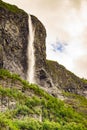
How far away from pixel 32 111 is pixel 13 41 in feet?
193

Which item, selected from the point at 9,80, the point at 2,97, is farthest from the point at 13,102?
the point at 9,80

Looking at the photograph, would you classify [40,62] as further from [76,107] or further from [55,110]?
[55,110]

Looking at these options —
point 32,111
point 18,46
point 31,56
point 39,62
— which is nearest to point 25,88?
point 32,111

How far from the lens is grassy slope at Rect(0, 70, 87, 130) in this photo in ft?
374

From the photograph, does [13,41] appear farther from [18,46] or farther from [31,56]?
[31,56]

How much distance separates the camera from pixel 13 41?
17750 centimetres

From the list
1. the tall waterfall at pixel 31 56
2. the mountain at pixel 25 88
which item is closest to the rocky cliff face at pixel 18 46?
the mountain at pixel 25 88

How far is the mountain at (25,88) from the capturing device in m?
118

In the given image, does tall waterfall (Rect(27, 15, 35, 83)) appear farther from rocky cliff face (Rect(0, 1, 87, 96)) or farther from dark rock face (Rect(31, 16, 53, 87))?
dark rock face (Rect(31, 16, 53, 87))

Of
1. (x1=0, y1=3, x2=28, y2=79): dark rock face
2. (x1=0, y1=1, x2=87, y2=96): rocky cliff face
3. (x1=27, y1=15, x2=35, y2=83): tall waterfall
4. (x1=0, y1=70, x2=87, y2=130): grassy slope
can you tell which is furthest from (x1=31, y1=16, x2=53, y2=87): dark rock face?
(x1=0, y1=70, x2=87, y2=130): grassy slope

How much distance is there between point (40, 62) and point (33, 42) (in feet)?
32.0

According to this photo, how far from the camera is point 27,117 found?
4712 inches

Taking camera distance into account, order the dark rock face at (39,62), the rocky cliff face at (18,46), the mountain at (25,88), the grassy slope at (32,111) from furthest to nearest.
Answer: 1. the dark rock face at (39,62)
2. the rocky cliff face at (18,46)
3. the mountain at (25,88)
4. the grassy slope at (32,111)

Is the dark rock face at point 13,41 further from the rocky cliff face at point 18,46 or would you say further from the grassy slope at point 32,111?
the grassy slope at point 32,111
